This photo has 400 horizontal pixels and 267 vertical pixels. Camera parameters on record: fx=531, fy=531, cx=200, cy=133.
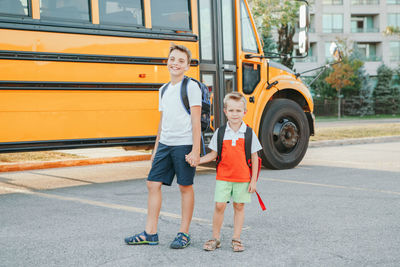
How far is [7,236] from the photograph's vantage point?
12.8 feet

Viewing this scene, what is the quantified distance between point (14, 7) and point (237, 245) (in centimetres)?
331

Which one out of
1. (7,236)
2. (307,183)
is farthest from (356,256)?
(307,183)

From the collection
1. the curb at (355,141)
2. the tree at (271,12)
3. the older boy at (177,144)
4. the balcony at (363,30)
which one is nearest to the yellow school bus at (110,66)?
the older boy at (177,144)

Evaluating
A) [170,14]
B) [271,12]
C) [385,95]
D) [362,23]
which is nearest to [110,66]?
[170,14]

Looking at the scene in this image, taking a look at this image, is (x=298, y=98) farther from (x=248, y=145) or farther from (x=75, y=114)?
(x=248, y=145)

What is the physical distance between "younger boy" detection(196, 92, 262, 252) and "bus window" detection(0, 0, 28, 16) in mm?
2744

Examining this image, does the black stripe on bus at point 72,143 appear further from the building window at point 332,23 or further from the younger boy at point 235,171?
the building window at point 332,23

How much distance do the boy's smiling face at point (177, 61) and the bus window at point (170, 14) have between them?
8.85ft

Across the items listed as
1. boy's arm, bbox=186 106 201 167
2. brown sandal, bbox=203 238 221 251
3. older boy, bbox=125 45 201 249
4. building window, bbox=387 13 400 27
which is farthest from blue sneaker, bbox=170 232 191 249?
building window, bbox=387 13 400 27

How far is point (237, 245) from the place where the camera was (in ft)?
11.4

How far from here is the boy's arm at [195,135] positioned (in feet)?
11.6

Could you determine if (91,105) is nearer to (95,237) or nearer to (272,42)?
(95,237)

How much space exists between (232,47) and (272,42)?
2547 cm

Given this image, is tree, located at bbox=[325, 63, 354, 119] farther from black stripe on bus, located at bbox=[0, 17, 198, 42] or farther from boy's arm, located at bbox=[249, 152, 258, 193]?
boy's arm, located at bbox=[249, 152, 258, 193]
